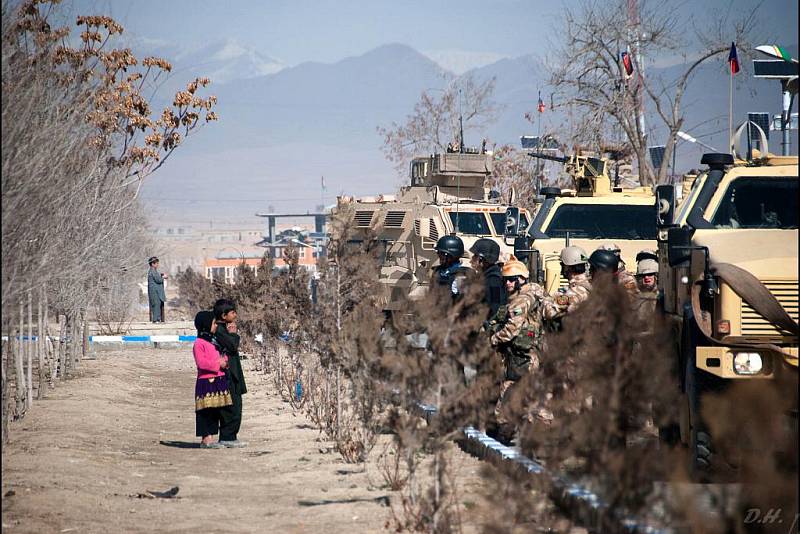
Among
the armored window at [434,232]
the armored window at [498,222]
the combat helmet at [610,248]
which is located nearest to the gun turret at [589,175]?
the combat helmet at [610,248]

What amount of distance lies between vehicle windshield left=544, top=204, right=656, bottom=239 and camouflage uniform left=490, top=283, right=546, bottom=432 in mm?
6599

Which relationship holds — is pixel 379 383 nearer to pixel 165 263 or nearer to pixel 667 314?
pixel 667 314

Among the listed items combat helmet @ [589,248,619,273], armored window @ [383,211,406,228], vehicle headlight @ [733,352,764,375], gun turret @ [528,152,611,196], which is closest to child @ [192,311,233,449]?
combat helmet @ [589,248,619,273]

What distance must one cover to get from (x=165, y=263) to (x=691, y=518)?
13283 centimetres

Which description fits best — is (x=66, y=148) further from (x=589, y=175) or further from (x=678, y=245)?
(x=589, y=175)

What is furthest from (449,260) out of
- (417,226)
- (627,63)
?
(627,63)

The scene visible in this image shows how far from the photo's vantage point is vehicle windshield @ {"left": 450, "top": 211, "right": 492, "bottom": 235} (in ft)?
80.3

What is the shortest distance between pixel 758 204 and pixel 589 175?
848 centimetres

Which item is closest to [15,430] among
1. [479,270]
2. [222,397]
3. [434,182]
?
[222,397]

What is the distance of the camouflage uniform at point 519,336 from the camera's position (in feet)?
36.1

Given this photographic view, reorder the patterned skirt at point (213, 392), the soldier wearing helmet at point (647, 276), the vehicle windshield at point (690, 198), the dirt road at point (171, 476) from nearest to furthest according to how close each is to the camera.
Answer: the dirt road at point (171, 476) → the vehicle windshield at point (690, 198) → the patterned skirt at point (213, 392) → the soldier wearing helmet at point (647, 276)

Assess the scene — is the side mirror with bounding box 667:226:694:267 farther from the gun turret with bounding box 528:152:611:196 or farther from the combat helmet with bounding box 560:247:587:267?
the gun turret with bounding box 528:152:611:196

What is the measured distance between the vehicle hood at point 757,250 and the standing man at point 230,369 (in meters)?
4.66

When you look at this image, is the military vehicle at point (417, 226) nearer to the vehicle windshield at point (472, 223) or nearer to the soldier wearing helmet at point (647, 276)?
the vehicle windshield at point (472, 223)
